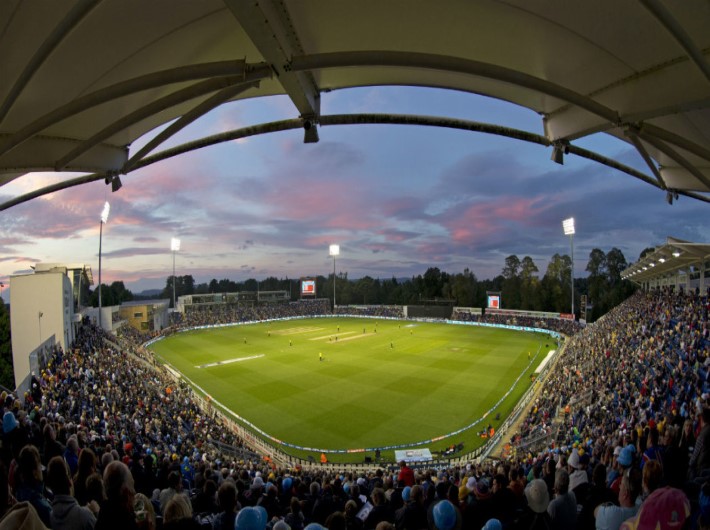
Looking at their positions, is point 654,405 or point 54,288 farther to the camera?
point 54,288

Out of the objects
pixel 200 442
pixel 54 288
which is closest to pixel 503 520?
pixel 200 442

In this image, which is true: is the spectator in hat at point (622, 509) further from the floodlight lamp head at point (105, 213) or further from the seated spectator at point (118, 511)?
the floodlight lamp head at point (105, 213)

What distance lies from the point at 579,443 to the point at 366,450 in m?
9.65

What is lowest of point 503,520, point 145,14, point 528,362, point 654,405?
point 528,362

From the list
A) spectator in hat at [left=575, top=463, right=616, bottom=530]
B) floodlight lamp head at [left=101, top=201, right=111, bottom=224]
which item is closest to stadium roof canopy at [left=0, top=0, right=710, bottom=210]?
spectator in hat at [left=575, top=463, right=616, bottom=530]

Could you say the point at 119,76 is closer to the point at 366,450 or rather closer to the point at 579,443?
the point at 579,443

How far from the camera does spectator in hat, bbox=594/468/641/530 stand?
3.25m

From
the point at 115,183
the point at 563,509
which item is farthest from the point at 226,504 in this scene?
the point at 115,183

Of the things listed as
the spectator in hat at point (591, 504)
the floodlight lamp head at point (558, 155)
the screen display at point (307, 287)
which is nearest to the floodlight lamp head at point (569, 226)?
the screen display at point (307, 287)

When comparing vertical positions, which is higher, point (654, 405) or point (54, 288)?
point (54, 288)

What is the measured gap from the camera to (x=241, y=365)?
35656mm

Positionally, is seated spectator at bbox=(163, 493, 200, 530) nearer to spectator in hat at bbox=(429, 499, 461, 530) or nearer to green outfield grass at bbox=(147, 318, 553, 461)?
spectator in hat at bbox=(429, 499, 461, 530)

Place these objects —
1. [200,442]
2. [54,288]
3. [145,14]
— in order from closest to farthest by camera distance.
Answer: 1. [145,14]
2. [200,442]
3. [54,288]

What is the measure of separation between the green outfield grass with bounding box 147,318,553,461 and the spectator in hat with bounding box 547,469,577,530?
15.6 metres
